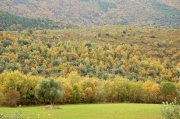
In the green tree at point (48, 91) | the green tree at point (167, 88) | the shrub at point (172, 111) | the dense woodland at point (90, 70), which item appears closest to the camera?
the shrub at point (172, 111)

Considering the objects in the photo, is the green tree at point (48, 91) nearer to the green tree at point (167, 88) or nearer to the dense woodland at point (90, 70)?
the dense woodland at point (90, 70)

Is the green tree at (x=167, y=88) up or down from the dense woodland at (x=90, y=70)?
down

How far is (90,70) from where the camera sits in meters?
148

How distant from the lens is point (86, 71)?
477 ft

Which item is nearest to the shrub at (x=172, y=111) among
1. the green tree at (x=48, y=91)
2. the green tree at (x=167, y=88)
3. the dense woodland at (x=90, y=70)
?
the green tree at (x=48, y=91)

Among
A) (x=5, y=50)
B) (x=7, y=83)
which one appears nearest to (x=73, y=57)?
(x=5, y=50)

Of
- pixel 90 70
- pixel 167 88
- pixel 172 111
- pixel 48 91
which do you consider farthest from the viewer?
pixel 90 70

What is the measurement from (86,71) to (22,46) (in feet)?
139

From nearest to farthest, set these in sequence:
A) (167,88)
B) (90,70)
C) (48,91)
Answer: (48,91)
(167,88)
(90,70)

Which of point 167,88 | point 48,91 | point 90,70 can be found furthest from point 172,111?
point 90,70

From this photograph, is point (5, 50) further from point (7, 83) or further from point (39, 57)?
point (7, 83)

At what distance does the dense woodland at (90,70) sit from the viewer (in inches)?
3533

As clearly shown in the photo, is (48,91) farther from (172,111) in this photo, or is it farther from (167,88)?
(172,111)

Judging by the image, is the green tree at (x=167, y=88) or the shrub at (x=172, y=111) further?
the green tree at (x=167, y=88)
